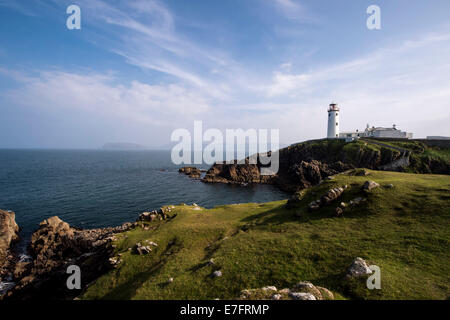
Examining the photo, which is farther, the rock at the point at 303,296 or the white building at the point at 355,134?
the white building at the point at 355,134

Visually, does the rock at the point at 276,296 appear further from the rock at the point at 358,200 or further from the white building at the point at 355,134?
the white building at the point at 355,134

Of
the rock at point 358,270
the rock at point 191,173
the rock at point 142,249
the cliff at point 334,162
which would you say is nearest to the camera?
the rock at point 358,270

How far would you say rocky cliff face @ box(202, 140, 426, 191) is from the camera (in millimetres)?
75500

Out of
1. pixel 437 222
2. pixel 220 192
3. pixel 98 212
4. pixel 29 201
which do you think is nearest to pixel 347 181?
pixel 437 222

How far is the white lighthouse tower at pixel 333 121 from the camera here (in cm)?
9949

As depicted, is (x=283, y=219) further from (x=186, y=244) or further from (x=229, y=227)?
(x=186, y=244)

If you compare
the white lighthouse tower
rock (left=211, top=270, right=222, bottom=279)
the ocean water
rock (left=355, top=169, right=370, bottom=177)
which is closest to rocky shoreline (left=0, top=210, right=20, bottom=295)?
the ocean water

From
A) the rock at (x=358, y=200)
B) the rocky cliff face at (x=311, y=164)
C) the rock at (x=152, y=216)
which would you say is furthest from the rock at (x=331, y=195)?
the rocky cliff face at (x=311, y=164)

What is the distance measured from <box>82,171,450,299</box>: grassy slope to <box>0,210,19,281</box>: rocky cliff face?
24.9m

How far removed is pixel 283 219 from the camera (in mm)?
26969

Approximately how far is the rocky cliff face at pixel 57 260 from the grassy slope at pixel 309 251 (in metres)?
5.00

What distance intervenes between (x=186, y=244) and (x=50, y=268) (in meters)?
25.3
